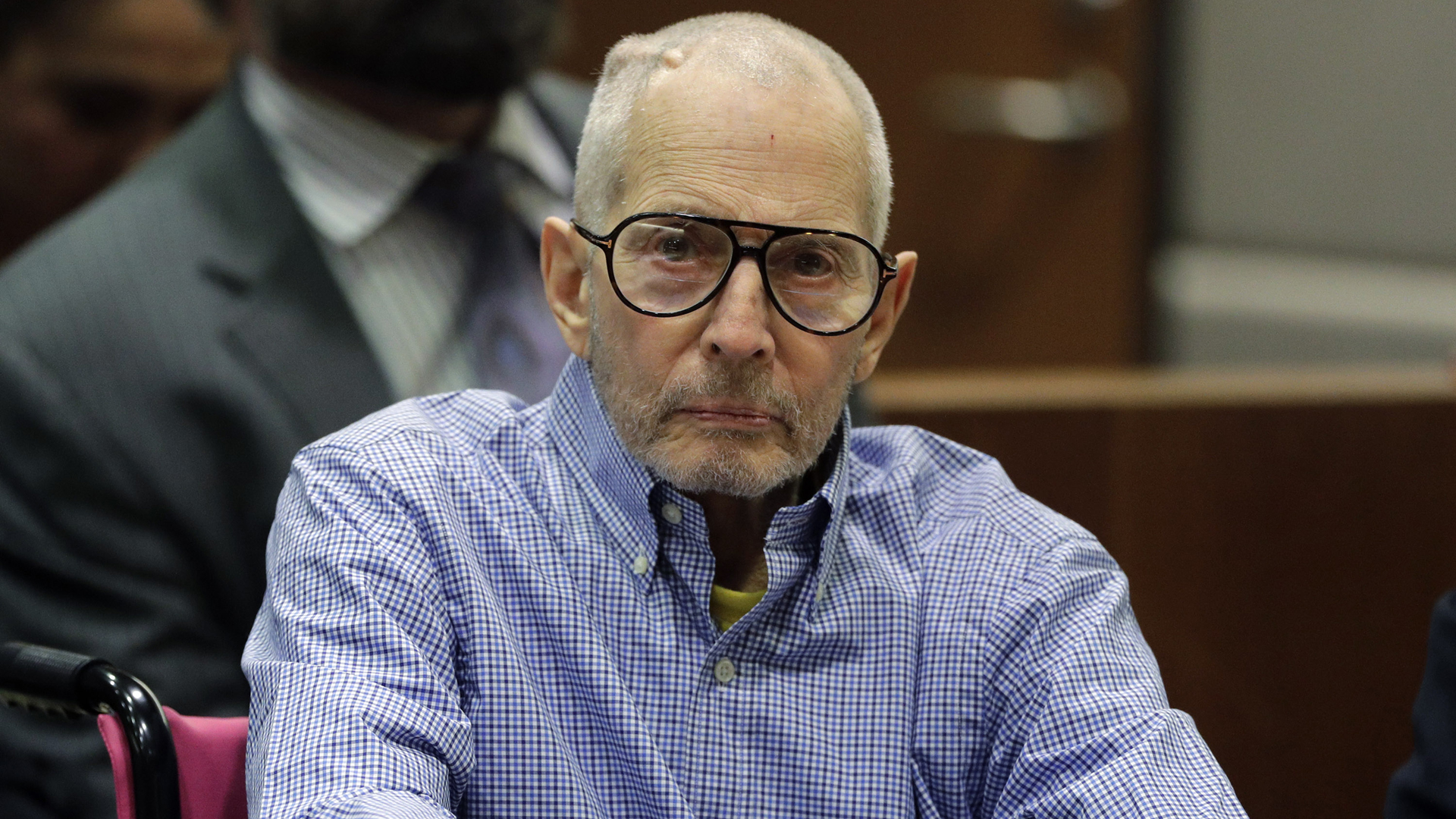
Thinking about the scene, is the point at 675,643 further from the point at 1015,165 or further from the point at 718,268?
the point at 1015,165

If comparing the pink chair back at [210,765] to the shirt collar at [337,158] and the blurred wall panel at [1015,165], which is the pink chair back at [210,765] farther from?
the blurred wall panel at [1015,165]

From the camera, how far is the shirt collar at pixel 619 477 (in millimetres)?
1184

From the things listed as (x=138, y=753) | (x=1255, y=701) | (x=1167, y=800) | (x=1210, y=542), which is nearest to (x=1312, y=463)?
(x=1210, y=542)

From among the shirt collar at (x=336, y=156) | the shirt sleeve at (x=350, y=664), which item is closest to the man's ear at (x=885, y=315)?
the shirt sleeve at (x=350, y=664)

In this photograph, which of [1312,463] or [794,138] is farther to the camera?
[1312,463]

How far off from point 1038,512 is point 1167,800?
0.26 m

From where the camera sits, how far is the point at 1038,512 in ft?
4.14

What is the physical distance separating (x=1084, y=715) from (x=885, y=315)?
33 centimetres

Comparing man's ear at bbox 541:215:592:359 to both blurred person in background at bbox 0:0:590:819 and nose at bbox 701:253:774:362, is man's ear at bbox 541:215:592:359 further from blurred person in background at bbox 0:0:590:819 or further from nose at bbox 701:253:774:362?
blurred person in background at bbox 0:0:590:819

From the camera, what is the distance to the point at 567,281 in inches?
49.1

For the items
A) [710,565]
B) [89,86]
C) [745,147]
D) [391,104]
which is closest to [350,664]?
[710,565]

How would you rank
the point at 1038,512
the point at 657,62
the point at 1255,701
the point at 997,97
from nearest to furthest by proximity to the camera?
the point at 657,62 < the point at 1038,512 < the point at 1255,701 < the point at 997,97

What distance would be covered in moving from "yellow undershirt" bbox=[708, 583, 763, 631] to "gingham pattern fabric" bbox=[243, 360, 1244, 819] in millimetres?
31

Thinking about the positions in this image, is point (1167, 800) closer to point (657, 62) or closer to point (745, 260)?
point (745, 260)
